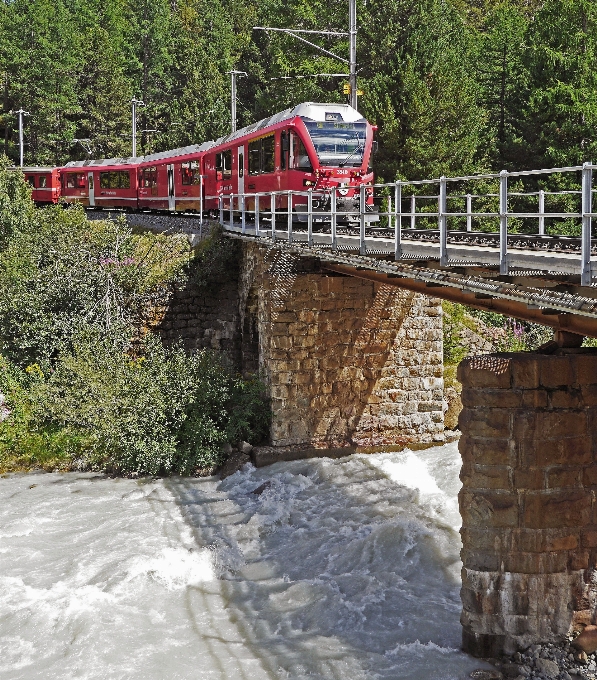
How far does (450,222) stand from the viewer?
3256 cm

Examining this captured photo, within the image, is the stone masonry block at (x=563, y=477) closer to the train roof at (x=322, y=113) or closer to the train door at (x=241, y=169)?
the train roof at (x=322, y=113)

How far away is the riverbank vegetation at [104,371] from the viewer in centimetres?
1833

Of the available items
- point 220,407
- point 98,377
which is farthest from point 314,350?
point 98,377

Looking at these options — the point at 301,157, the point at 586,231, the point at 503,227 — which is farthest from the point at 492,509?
the point at 301,157

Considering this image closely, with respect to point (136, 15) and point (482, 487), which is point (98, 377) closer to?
point (482, 487)

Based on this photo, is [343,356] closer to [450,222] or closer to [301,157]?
[301,157]

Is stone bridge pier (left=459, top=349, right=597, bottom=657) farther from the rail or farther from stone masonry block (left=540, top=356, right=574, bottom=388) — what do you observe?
the rail

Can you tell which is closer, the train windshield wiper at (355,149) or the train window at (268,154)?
the train windshield wiper at (355,149)

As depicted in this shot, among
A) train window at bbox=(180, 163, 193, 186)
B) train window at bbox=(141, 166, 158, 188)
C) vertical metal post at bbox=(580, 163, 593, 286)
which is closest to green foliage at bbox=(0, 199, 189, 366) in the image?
train window at bbox=(180, 163, 193, 186)

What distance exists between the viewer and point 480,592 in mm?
10273

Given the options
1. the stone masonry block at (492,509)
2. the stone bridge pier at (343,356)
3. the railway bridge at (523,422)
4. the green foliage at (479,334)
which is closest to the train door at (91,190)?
the green foliage at (479,334)

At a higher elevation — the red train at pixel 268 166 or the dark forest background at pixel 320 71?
the dark forest background at pixel 320 71

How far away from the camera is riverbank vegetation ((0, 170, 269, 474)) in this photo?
60.1 ft

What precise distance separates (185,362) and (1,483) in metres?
4.36
